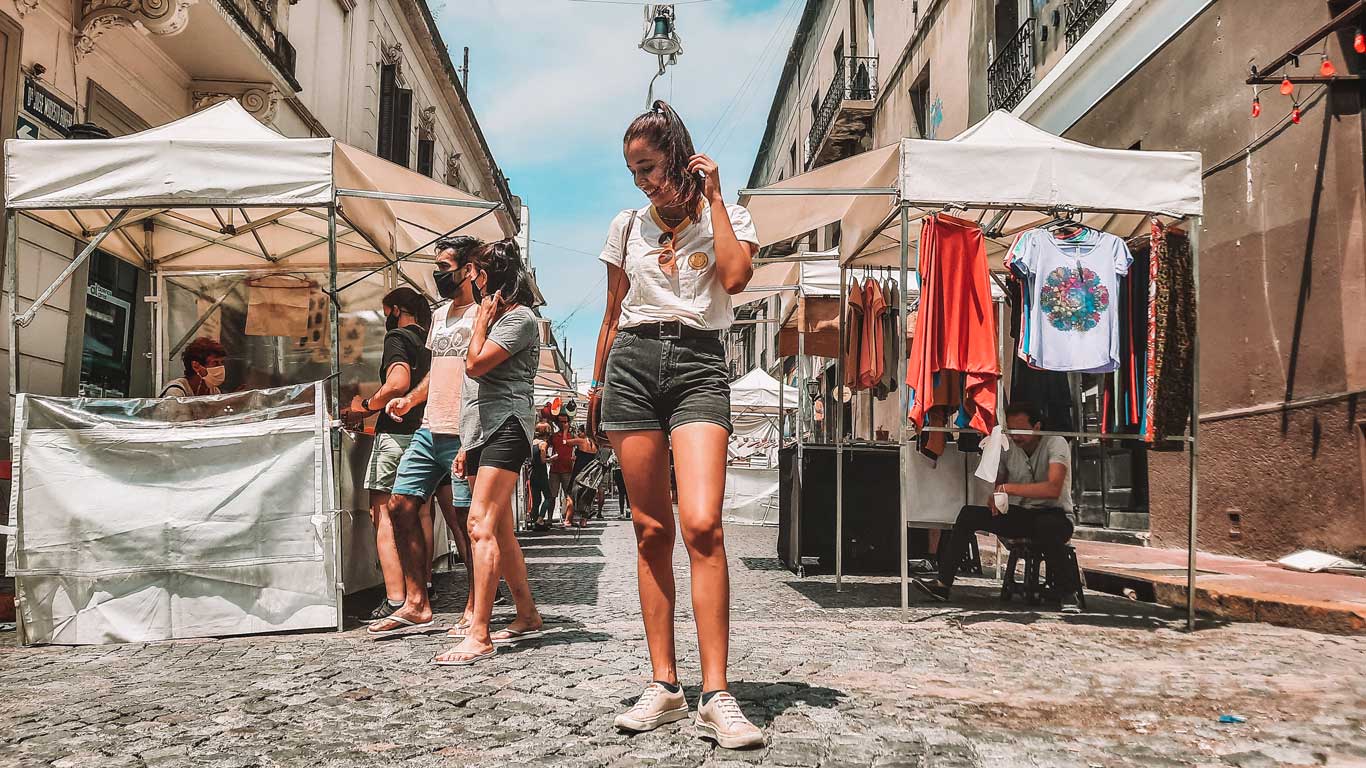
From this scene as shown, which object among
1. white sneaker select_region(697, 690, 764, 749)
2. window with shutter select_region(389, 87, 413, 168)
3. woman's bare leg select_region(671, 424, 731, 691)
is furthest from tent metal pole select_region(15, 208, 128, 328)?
window with shutter select_region(389, 87, 413, 168)

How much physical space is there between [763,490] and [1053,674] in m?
13.1

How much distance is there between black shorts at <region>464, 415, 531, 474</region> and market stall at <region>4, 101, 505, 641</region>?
119 cm

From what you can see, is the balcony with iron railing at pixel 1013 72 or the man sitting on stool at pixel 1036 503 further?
the balcony with iron railing at pixel 1013 72

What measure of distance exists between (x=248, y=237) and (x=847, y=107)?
17679 millimetres

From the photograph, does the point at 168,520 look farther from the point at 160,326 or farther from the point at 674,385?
the point at 160,326

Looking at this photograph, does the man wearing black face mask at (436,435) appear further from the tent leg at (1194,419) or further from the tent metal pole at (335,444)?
the tent leg at (1194,419)

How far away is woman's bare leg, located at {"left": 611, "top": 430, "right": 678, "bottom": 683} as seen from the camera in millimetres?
3338

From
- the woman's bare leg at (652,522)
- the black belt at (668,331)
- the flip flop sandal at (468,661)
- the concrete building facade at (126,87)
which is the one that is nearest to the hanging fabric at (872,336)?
the concrete building facade at (126,87)

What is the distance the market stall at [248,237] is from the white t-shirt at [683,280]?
2.68 metres

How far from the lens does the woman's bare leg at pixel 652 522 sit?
334 cm

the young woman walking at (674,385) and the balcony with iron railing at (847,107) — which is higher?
the balcony with iron railing at (847,107)

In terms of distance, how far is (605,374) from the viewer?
3545 mm

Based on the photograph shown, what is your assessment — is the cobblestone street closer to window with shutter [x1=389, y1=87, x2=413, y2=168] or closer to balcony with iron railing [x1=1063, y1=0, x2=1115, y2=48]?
balcony with iron railing [x1=1063, y1=0, x2=1115, y2=48]

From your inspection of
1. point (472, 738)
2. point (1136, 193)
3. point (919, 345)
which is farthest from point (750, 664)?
point (1136, 193)
